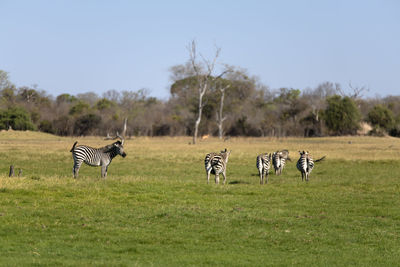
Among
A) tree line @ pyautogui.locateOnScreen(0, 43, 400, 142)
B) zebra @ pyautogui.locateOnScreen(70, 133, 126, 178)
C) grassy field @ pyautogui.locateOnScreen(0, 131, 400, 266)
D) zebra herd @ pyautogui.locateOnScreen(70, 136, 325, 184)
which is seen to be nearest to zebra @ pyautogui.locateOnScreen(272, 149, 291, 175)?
zebra herd @ pyautogui.locateOnScreen(70, 136, 325, 184)

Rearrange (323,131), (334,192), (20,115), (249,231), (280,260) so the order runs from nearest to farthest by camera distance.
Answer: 1. (280,260)
2. (249,231)
3. (334,192)
4. (20,115)
5. (323,131)

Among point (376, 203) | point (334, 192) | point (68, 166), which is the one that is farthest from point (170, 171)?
point (376, 203)

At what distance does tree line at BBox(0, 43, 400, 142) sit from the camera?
278ft

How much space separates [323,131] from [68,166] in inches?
2469

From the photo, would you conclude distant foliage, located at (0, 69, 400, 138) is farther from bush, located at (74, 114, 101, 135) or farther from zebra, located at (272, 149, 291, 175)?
zebra, located at (272, 149, 291, 175)

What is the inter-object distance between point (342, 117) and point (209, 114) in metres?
25.0

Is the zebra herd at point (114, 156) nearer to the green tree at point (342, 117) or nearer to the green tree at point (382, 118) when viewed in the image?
the green tree at point (342, 117)

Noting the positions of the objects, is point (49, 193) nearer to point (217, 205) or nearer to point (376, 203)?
point (217, 205)

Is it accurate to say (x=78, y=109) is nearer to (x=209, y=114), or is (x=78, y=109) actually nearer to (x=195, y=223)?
(x=209, y=114)

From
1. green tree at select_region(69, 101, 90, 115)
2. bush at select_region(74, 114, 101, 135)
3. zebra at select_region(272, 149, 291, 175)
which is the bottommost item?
zebra at select_region(272, 149, 291, 175)

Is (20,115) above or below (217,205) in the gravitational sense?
above

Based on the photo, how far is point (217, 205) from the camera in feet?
54.1

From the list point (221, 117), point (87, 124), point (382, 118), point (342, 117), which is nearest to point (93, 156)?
point (342, 117)

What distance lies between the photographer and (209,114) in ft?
318
